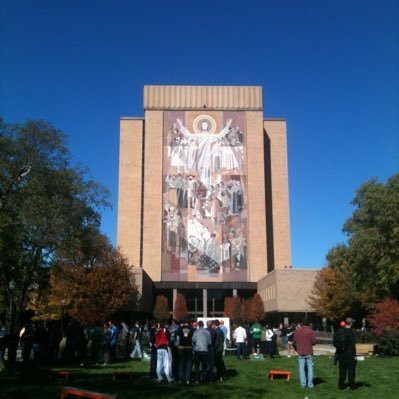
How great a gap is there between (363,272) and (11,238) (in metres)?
32.9

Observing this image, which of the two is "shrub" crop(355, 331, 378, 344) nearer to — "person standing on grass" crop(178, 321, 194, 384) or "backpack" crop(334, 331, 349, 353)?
"person standing on grass" crop(178, 321, 194, 384)

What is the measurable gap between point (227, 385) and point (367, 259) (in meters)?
30.8

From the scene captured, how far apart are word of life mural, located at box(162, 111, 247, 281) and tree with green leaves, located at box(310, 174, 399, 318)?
19526 mm

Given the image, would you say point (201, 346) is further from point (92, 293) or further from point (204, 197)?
point (204, 197)

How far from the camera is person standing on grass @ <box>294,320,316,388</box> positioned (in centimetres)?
1473

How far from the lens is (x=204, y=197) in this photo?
8469 centimetres

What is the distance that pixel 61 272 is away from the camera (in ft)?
87.4

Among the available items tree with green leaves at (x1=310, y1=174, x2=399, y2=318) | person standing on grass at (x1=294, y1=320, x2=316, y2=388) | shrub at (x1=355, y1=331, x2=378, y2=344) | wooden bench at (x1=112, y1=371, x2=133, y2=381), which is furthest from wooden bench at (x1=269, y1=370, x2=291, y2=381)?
shrub at (x1=355, y1=331, x2=378, y2=344)

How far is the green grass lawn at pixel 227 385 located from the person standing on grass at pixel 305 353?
0.96ft

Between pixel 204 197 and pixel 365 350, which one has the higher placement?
pixel 204 197

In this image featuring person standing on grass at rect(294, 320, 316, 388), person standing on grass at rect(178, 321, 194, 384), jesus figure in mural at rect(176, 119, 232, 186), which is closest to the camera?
person standing on grass at rect(294, 320, 316, 388)

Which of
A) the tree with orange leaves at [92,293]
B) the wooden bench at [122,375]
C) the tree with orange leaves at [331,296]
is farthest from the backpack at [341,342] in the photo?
the tree with orange leaves at [331,296]

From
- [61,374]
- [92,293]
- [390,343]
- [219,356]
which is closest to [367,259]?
[390,343]

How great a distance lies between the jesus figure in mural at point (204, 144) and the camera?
85750 mm
